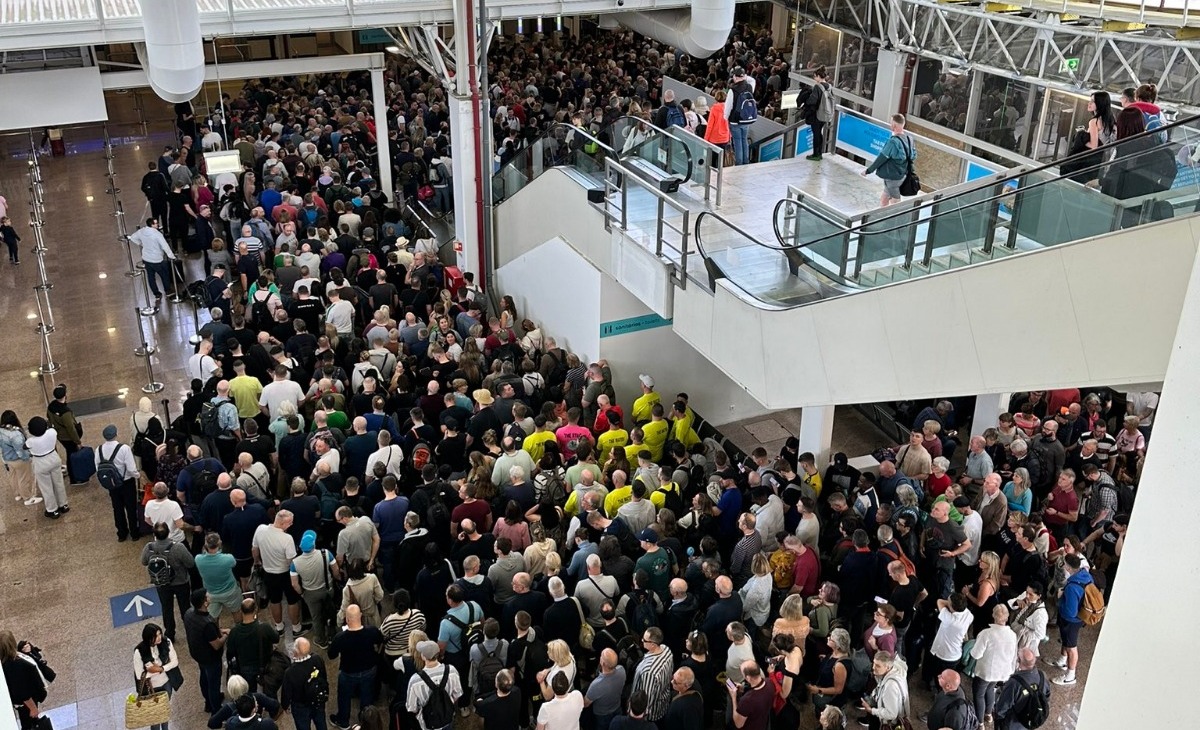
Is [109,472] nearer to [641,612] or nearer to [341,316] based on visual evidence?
[341,316]

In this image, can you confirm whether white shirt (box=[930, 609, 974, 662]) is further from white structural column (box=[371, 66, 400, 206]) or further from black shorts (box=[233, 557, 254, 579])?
white structural column (box=[371, 66, 400, 206])

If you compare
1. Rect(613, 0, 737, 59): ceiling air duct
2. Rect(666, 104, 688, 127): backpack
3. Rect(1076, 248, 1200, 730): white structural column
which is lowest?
Rect(666, 104, 688, 127): backpack

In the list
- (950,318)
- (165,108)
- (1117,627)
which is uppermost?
(1117,627)

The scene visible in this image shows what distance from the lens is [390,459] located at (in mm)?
8422

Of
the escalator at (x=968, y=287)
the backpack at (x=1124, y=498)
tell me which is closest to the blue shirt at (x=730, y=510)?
the escalator at (x=968, y=287)

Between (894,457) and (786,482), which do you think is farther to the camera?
(894,457)

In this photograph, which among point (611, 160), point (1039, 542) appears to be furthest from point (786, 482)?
point (611, 160)

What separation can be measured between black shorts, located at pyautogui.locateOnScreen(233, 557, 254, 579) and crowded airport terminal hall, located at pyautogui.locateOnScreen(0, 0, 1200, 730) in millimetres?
171

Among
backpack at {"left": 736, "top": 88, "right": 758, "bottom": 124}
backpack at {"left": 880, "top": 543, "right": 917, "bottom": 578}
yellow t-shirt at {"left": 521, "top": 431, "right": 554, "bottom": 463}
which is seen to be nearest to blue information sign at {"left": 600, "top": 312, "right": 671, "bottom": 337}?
backpack at {"left": 736, "top": 88, "right": 758, "bottom": 124}

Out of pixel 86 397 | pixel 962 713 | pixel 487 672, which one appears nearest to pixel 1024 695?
pixel 962 713

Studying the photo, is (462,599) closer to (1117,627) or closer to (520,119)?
(1117,627)

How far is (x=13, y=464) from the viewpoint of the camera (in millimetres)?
9227

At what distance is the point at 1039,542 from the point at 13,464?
8.26 meters

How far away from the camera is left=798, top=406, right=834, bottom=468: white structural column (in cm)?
891
